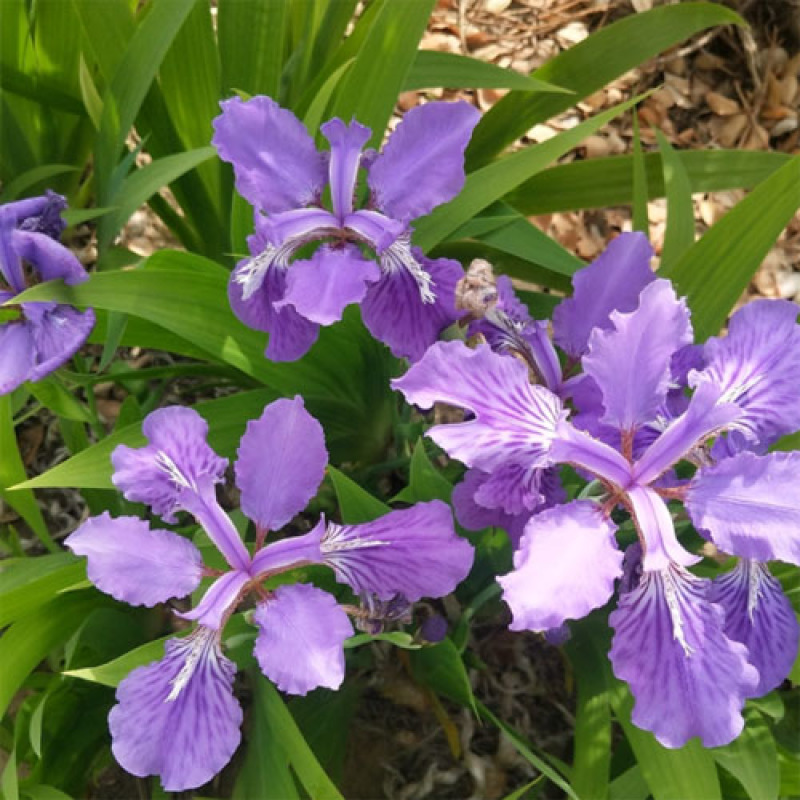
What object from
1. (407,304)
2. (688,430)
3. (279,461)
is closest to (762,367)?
(688,430)

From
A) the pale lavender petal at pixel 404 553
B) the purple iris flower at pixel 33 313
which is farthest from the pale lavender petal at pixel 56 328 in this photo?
the pale lavender petal at pixel 404 553

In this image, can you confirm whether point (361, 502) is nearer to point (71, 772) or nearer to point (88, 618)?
point (88, 618)

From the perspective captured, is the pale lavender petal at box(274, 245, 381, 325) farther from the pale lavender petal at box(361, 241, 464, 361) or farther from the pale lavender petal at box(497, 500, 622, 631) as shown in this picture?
the pale lavender petal at box(497, 500, 622, 631)

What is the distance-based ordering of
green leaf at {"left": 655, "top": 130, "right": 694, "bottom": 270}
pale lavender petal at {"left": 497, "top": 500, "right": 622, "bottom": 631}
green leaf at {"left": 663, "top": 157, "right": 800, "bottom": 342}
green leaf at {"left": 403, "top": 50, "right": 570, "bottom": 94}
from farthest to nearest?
green leaf at {"left": 403, "top": 50, "right": 570, "bottom": 94} < green leaf at {"left": 655, "top": 130, "right": 694, "bottom": 270} < green leaf at {"left": 663, "top": 157, "right": 800, "bottom": 342} < pale lavender petal at {"left": 497, "top": 500, "right": 622, "bottom": 631}

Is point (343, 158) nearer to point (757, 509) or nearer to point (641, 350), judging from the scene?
point (641, 350)

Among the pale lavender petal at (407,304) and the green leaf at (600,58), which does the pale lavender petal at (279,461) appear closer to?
the pale lavender petal at (407,304)

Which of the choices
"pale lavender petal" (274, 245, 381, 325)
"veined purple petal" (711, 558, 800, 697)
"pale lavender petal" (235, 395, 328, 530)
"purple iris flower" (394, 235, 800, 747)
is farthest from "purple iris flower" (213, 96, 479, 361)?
"veined purple petal" (711, 558, 800, 697)
